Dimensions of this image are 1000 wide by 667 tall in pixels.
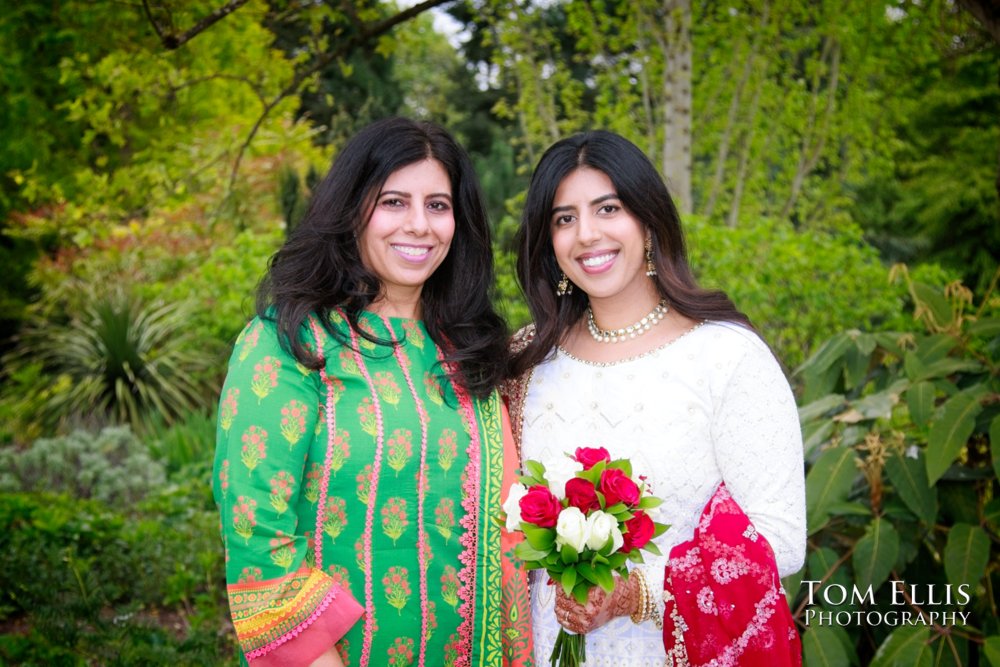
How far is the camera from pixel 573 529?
5.41ft

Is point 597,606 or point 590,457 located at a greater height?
point 590,457

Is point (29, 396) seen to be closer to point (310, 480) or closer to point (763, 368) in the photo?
point (310, 480)

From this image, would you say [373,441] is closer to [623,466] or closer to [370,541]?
[370,541]

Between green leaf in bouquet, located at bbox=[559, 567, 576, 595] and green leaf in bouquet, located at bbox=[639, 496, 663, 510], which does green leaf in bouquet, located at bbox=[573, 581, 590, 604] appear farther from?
green leaf in bouquet, located at bbox=[639, 496, 663, 510]

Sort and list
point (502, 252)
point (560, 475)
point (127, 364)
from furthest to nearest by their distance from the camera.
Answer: point (127, 364) < point (502, 252) < point (560, 475)

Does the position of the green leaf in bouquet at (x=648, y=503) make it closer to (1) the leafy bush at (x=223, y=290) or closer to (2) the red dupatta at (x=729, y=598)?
(2) the red dupatta at (x=729, y=598)

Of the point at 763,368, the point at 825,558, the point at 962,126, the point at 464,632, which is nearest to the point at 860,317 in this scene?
the point at 825,558

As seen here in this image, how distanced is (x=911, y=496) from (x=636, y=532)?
148cm

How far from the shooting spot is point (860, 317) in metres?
5.71

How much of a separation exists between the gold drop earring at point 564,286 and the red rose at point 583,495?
82 cm

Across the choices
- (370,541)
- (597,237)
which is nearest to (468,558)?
(370,541)

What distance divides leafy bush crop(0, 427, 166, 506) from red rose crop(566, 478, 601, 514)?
4454 millimetres

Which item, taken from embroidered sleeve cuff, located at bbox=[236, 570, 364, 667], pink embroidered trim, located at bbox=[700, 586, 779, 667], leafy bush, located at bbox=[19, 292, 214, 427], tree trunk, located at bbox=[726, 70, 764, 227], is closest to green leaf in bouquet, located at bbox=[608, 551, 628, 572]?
pink embroidered trim, located at bbox=[700, 586, 779, 667]

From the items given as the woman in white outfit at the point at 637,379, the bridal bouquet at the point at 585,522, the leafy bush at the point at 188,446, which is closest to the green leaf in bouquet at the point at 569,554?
the bridal bouquet at the point at 585,522
